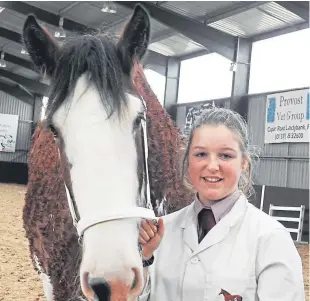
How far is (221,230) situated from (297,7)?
8866mm

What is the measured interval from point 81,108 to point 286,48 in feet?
32.5

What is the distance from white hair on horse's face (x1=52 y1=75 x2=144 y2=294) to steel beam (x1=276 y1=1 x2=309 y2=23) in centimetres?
851

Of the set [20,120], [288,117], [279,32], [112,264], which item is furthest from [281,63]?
[20,120]

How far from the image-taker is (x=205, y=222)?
1407mm

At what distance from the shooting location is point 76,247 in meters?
2.07

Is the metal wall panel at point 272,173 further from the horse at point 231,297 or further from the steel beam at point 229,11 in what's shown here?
the horse at point 231,297

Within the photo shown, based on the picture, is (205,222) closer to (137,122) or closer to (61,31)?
(137,122)

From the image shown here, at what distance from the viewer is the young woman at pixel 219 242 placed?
126 centimetres

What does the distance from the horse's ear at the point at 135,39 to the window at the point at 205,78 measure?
1087 cm

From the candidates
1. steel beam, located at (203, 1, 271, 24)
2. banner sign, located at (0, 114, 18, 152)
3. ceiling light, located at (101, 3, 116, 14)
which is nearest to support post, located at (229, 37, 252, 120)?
steel beam, located at (203, 1, 271, 24)

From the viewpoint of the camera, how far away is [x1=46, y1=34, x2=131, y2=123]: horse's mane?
61.4 inches

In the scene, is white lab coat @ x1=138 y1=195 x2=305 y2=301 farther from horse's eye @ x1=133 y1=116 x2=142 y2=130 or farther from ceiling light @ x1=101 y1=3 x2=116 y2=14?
ceiling light @ x1=101 y1=3 x2=116 y2=14

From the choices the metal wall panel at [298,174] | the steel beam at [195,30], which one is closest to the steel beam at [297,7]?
the steel beam at [195,30]

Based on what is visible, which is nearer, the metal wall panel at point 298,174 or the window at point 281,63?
the window at point 281,63
